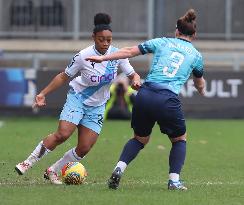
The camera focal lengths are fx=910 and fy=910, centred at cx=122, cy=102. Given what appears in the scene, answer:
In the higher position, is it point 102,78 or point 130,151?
point 102,78

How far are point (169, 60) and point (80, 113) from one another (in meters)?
1.48

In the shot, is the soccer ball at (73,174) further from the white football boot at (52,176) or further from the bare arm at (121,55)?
the bare arm at (121,55)

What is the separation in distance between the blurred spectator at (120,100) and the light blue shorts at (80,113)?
38.0 ft

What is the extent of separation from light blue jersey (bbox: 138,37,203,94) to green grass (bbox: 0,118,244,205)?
1.16 meters

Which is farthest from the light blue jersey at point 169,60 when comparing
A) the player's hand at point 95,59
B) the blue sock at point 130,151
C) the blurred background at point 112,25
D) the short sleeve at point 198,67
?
the blurred background at point 112,25

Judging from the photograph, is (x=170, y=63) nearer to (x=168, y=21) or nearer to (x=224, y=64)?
(x=224, y=64)

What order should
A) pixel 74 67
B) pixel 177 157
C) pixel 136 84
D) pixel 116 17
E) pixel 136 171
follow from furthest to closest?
pixel 116 17 → pixel 136 171 → pixel 74 67 → pixel 136 84 → pixel 177 157

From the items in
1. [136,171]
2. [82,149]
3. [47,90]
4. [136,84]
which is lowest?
[136,171]

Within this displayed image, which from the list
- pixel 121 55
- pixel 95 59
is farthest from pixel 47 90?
pixel 121 55

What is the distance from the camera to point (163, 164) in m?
13.0

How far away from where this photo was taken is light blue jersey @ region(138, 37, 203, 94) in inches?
372

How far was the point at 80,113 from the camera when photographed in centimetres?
1041

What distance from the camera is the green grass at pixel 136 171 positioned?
8.86 meters

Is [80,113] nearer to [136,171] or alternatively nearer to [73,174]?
[73,174]
